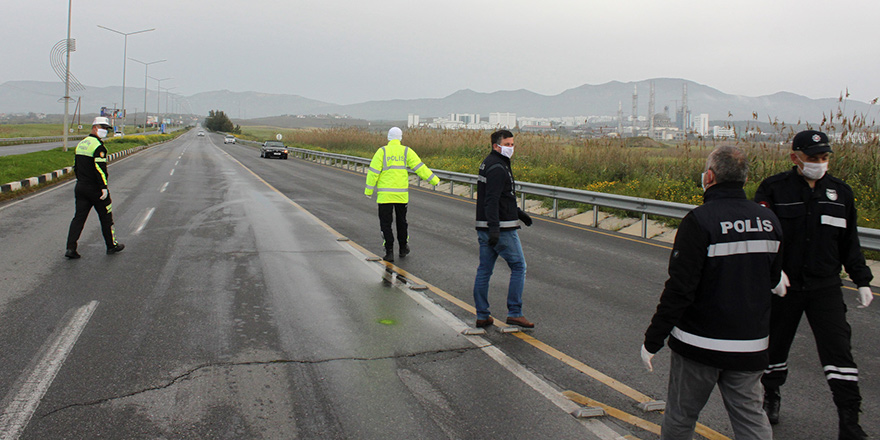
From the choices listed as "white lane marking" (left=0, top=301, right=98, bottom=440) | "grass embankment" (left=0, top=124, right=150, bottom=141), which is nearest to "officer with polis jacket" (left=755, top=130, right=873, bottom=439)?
"white lane marking" (left=0, top=301, right=98, bottom=440)

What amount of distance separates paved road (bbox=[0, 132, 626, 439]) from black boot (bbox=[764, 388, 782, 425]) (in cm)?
110

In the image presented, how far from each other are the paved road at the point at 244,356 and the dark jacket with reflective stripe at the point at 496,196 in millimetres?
1036

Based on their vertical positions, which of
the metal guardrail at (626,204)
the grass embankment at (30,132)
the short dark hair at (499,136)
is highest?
the grass embankment at (30,132)

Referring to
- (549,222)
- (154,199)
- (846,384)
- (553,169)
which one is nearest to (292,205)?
(154,199)

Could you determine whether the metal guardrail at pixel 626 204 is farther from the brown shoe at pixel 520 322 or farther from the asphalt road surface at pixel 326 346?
the brown shoe at pixel 520 322

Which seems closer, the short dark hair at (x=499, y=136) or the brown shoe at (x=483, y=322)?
the short dark hair at (x=499, y=136)

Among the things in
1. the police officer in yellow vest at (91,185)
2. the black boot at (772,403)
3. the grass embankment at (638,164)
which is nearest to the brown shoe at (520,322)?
the black boot at (772,403)

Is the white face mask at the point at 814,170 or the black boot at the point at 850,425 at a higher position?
the white face mask at the point at 814,170

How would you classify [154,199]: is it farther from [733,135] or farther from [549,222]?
[733,135]

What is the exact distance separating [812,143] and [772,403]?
5.55 feet

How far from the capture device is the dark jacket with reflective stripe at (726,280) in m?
3.02

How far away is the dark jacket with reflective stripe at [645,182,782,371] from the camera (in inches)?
119

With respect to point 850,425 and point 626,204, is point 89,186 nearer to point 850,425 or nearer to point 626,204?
point 850,425

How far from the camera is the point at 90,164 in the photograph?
9.09m
